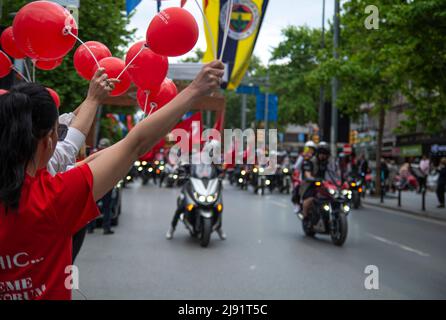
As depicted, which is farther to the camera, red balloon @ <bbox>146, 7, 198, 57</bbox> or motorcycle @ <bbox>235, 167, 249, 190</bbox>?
motorcycle @ <bbox>235, 167, 249, 190</bbox>

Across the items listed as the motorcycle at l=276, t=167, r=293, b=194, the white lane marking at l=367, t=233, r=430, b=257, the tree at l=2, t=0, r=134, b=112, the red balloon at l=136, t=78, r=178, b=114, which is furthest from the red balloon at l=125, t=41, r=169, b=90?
the motorcycle at l=276, t=167, r=293, b=194

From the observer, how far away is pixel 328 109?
1168 inches

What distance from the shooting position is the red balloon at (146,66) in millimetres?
2893

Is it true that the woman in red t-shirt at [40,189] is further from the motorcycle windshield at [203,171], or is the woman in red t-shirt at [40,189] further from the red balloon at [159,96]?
the motorcycle windshield at [203,171]

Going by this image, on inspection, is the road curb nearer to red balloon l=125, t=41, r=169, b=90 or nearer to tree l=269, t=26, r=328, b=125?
red balloon l=125, t=41, r=169, b=90

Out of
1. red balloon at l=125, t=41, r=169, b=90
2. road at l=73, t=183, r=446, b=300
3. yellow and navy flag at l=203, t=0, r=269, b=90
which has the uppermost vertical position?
yellow and navy flag at l=203, t=0, r=269, b=90

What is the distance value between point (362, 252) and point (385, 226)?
14.1ft

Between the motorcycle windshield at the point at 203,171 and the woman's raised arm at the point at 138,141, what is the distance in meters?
7.44

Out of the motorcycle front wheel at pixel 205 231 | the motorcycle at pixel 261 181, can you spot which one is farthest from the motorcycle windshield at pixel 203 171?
the motorcycle at pixel 261 181

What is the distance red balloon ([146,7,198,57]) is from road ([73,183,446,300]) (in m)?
1.77

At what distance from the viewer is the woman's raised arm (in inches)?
71.4

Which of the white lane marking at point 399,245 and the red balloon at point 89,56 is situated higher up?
the red balloon at point 89,56
